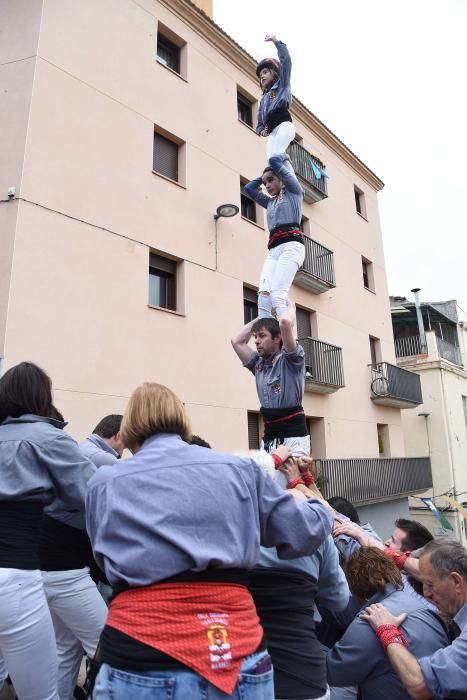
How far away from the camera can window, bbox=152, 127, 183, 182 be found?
1013 centimetres

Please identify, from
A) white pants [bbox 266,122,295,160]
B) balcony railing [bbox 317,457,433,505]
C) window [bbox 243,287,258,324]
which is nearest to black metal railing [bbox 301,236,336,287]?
window [bbox 243,287,258,324]

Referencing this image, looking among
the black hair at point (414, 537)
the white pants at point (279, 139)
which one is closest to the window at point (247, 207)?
the white pants at point (279, 139)

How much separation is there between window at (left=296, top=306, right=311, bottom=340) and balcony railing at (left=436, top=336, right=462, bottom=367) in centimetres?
1167

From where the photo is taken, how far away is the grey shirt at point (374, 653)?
2443mm

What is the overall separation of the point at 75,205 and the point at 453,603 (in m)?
7.58

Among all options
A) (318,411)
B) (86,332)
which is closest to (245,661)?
(86,332)

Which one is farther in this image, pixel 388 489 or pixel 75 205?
pixel 388 489

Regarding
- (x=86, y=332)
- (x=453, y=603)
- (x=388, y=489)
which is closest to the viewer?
(x=453, y=603)

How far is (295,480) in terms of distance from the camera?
235cm

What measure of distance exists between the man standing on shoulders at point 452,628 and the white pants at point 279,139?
404 cm

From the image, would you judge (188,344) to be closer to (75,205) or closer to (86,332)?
(86,332)

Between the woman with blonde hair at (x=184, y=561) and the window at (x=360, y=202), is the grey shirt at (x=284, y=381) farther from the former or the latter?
the window at (x=360, y=202)

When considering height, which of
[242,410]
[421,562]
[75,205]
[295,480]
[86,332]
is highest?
[75,205]

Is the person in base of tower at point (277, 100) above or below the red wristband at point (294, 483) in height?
above
